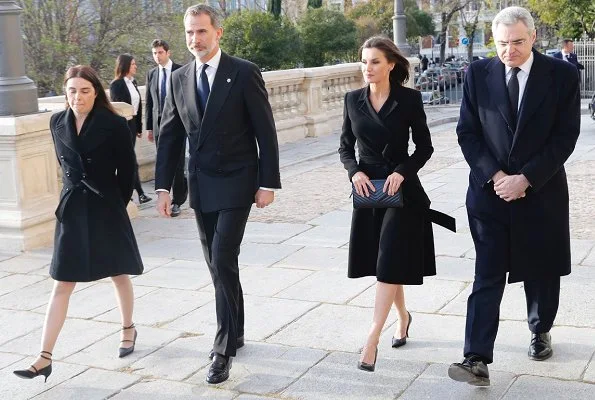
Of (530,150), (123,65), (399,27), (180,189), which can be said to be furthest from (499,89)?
(399,27)

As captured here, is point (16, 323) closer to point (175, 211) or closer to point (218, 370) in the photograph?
point (218, 370)

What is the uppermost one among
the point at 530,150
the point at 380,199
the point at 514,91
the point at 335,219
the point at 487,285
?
the point at 514,91

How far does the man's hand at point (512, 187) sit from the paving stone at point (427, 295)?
167 centimetres

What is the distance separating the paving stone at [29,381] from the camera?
202 inches

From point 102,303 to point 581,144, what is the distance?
9830mm

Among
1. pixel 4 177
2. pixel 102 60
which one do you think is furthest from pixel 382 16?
pixel 4 177

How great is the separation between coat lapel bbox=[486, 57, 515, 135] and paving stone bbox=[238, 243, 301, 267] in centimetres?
335

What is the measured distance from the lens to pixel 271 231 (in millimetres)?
9125

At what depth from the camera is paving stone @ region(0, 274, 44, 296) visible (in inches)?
292

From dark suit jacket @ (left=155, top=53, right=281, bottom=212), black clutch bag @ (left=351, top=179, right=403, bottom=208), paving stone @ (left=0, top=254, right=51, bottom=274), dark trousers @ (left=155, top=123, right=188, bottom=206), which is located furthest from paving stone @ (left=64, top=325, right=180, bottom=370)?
dark trousers @ (left=155, top=123, right=188, bottom=206)

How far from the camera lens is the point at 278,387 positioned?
498cm

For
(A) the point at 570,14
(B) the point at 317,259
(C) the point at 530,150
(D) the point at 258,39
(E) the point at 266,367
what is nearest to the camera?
Answer: (C) the point at 530,150

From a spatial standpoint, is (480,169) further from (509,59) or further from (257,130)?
(257,130)

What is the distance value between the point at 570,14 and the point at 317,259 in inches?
936
